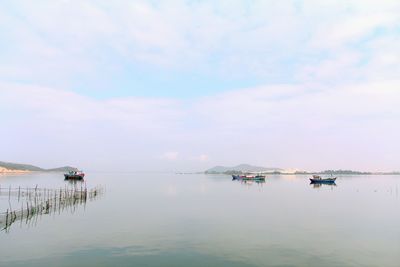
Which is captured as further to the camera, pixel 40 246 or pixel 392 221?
pixel 392 221

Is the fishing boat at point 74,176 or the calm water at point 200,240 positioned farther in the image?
the fishing boat at point 74,176

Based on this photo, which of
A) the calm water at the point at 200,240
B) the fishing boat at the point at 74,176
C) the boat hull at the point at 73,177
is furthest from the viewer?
the fishing boat at the point at 74,176

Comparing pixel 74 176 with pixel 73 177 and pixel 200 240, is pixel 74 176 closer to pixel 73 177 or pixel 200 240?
pixel 73 177

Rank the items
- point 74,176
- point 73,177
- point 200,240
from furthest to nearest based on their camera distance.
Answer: point 74,176
point 73,177
point 200,240

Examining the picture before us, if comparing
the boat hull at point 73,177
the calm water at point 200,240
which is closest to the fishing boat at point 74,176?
the boat hull at point 73,177

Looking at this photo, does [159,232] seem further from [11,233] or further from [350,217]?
[350,217]

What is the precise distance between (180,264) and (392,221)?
35.5 meters

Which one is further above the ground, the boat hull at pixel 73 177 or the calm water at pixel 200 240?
the boat hull at pixel 73 177

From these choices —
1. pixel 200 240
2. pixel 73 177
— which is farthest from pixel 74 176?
pixel 200 240

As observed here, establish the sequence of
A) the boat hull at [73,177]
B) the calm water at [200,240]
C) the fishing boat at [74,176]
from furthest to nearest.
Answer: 1. the fishing boat at [74,176]
2. the boat hull at [73,177]
3. the calm water at [200,240]

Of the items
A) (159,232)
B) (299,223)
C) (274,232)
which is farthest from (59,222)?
(299,223)

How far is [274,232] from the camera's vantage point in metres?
37.1

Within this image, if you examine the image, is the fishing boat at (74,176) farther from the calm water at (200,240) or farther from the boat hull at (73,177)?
the calm water at (200,240)

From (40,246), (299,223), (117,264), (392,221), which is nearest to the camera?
(117,264)
